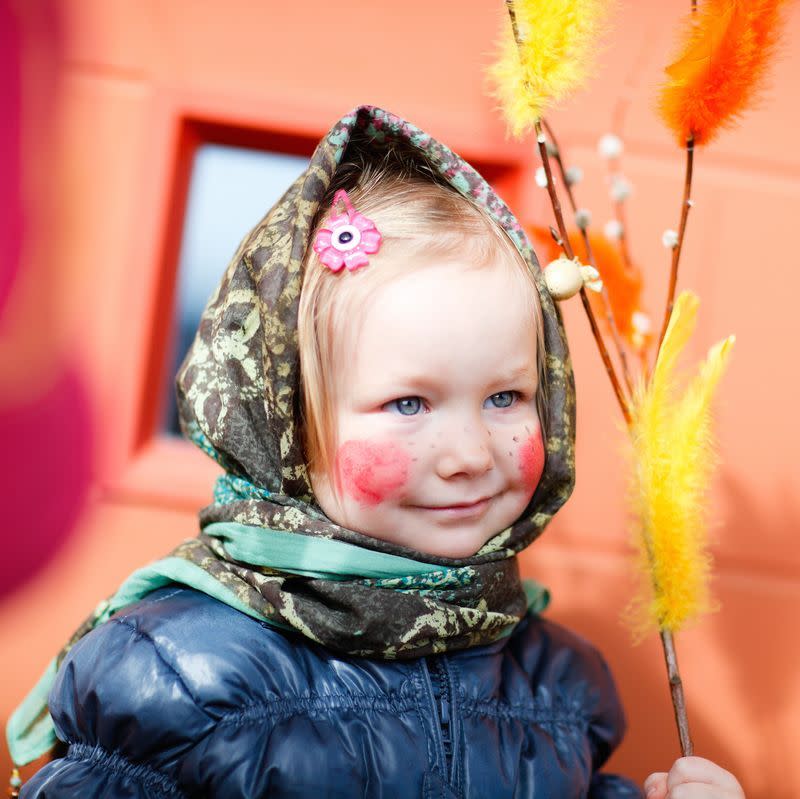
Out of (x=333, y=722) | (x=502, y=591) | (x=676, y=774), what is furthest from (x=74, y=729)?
(x=676, y=774)

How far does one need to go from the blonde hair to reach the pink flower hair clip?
1 centimetres

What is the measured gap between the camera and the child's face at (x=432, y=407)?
41.5 inches

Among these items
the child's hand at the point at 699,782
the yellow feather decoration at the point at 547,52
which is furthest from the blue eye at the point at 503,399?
the child's hand at the point at 699,782

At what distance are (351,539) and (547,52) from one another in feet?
2.10

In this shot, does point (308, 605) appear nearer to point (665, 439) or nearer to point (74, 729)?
point (74, 729)

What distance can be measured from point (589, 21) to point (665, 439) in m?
0.53

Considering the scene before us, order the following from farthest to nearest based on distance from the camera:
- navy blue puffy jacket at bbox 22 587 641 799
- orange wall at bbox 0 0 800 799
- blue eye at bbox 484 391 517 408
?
orange wall at bbox 0 0 800 799 < blue eye at bbox 484 391 517 408 < navy blue puffy jacket at bbox 22 587 641 799

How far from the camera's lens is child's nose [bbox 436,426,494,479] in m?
1.05

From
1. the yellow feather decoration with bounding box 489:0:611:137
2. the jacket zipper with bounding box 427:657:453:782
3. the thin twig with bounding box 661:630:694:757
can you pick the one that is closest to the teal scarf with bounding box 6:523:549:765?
the jacket zipper with bounding box 427:657:453:782

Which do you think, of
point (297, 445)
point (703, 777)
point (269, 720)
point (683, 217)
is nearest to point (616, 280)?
point (683, 217)

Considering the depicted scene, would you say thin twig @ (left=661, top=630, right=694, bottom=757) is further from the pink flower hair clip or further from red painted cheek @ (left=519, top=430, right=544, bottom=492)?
the pink flower hair clip

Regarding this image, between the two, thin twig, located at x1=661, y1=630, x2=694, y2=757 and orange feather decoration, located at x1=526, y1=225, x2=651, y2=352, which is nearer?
thin twig, located at x1=661, y1=630, x2=694, y2=757

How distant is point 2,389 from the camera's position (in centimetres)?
166

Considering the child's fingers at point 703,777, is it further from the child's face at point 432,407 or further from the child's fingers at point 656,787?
the child's face at point 432,407
